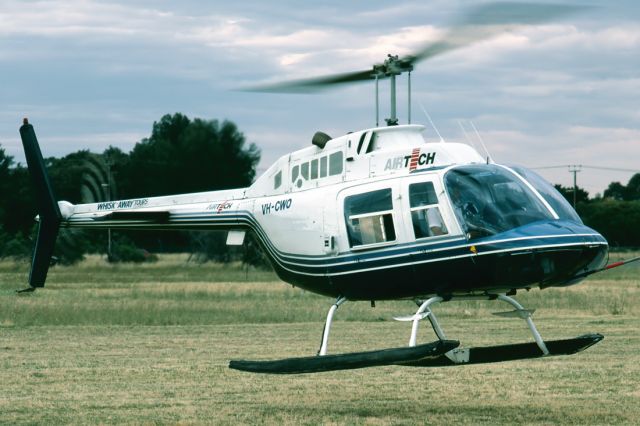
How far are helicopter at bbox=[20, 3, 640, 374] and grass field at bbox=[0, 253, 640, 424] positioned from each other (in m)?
1.31

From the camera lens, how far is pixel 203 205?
1716 centimetres

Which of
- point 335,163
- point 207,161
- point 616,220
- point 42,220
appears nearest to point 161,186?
point 207,161

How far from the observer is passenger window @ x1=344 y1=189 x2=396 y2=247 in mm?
13453

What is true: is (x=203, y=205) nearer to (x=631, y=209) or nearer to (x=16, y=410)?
(x=16, y=410)

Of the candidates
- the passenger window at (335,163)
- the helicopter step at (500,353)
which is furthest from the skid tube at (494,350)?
the passenger window at (335,163)

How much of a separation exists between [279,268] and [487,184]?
13.1 feet

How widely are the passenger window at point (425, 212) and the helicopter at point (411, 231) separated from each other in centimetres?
1

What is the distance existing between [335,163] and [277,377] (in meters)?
4.91

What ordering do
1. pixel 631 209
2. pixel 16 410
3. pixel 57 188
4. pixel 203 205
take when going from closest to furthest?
pixel 16 410 → pixel 203 205 → pixel 57 188 → pixel 631 209

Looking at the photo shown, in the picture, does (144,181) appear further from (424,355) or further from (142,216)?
(424,355)

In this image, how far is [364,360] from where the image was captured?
12266 millimetres

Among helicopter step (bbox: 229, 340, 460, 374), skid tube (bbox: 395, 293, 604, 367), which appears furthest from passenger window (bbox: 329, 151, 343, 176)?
helicopter step (bbox: 229, 340, 460, 374)

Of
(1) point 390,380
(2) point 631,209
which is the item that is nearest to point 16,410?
(1) point 390,380

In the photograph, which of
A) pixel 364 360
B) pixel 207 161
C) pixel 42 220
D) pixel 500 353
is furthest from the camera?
pixel 207 161
